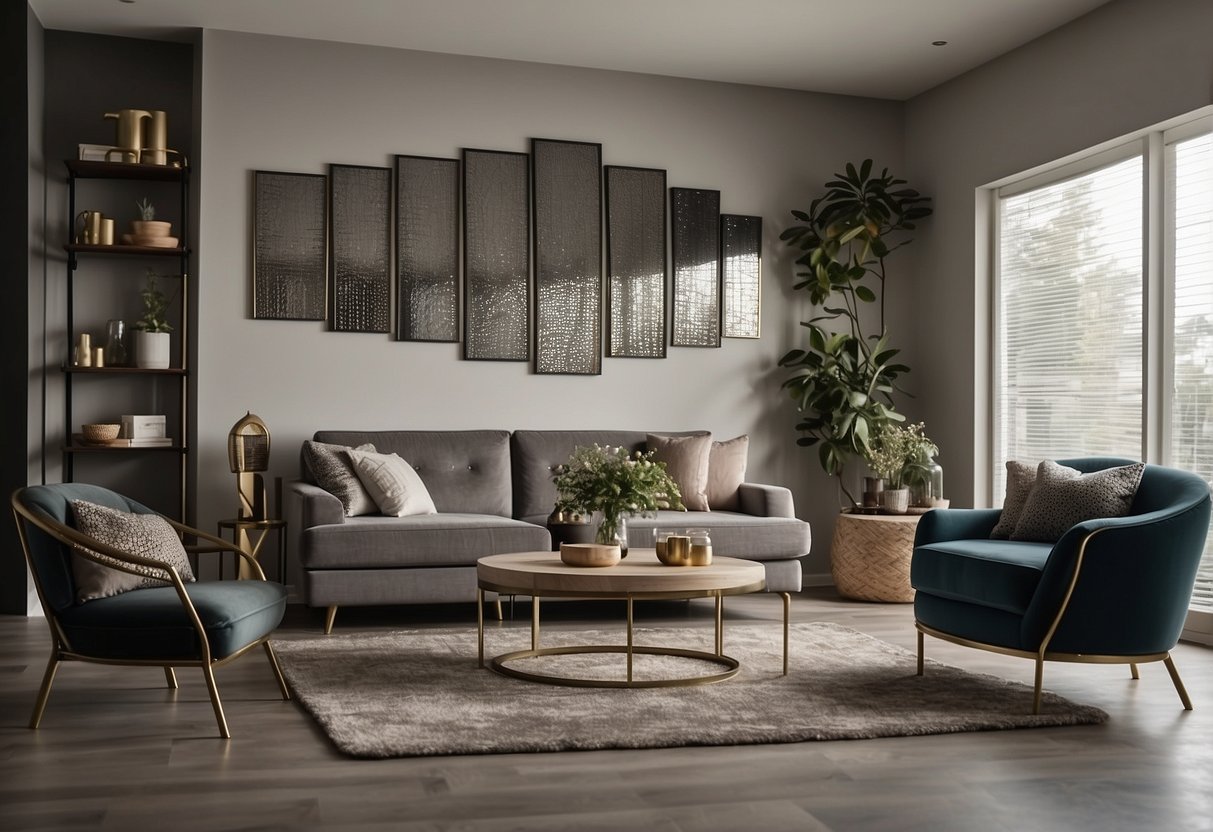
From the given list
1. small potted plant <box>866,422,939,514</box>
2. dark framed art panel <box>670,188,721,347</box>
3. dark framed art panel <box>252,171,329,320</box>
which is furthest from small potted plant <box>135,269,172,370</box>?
small potted plant <box>866,422,939,514</box>

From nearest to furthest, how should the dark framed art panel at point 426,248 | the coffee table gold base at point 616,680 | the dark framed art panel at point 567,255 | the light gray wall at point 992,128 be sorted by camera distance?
the coffee table gold base at point 616,680
the light gray wall at point 992,128
the dark framed art panel at point 426,248
the dark framed art panel at point 567,255

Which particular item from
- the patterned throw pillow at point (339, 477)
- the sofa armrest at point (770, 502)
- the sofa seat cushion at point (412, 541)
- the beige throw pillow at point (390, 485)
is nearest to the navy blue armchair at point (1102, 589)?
the sofa armrest at point (770, 502)

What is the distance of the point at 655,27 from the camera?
5984 millimetres

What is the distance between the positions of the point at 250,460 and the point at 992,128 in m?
4.36

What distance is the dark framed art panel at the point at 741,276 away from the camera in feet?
22.6

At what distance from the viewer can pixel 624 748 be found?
10.6ft

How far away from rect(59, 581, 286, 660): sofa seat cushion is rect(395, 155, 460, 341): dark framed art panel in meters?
3.04

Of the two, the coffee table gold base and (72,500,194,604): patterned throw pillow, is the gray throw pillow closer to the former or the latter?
the coffee table gold base

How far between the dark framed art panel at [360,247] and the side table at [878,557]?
2773 millimetres

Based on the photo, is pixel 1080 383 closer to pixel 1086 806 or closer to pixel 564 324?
pixel 564 324

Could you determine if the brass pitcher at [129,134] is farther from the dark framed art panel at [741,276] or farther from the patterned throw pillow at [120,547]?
the dark framed art panel at [741,276]

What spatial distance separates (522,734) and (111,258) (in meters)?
4.05

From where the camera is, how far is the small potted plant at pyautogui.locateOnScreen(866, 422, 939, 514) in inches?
252

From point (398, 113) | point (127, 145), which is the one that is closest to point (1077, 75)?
point (398, 113)
